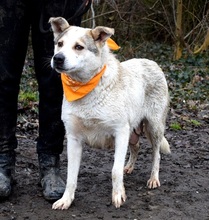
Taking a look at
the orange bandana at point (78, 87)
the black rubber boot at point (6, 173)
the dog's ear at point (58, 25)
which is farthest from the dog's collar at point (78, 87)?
the black rubber boot at point (6, 173)

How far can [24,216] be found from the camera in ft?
13.3

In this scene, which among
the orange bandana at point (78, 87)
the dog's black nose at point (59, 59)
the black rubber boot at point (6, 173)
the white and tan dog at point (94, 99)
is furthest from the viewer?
the black rubber boot at point (6, 173)

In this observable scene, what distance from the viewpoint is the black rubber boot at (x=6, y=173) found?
4.34 meters

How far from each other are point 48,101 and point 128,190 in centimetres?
113

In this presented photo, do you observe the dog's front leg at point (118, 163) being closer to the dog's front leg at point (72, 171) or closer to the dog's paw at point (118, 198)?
the dog's paw at point (118, 198)

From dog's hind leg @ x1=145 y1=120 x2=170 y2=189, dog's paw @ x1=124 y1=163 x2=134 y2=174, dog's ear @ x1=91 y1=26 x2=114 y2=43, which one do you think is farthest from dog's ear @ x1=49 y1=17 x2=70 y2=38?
dog's paw @ x1=124 y1=163 x2=134 y2=174

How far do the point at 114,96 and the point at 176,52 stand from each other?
12201 mm

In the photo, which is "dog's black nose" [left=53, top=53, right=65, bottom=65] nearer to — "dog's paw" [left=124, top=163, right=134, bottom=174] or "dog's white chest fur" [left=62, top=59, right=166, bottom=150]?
"dog's white chest fur" [left=62, top=59, right=166, bottom=150]

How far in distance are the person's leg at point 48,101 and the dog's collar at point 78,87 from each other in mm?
284

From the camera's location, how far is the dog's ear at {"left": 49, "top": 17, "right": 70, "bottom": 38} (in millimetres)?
4148

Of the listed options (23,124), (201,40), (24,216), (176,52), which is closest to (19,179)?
(24,216)

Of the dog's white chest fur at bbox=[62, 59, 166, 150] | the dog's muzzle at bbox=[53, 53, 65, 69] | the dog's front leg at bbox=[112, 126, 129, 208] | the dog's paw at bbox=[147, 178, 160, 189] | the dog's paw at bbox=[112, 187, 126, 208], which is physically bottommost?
the dog's paw at bbox=[147, 178, 160, 189]

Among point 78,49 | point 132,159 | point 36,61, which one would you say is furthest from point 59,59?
point 132,159

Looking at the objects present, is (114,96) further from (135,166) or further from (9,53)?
(135,166)
